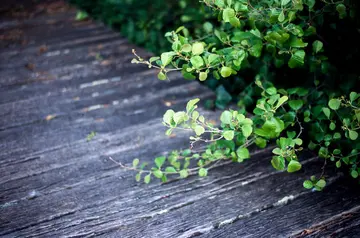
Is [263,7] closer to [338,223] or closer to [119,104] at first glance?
[338,223]

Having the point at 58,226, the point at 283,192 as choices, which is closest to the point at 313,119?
the point at 283,192

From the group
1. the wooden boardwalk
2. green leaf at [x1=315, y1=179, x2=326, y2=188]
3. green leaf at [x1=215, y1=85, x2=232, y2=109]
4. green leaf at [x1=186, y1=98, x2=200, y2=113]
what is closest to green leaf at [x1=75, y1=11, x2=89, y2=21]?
the wooden boardwalk

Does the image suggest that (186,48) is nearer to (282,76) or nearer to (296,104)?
(296,104)

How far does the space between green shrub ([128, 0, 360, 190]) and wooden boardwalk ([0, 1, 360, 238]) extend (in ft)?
0.42

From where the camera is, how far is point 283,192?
75.9 inches

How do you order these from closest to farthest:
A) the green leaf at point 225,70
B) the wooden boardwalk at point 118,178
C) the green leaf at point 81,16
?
the green leaf at point 225,70 < the wooden boardwalk at point 118,178 < the green leaf at point 81,16

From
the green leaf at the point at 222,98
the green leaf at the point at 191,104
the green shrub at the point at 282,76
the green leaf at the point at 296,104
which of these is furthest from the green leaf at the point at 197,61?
the green leaf at the point at 222,98

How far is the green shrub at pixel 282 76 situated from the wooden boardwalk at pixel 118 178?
128 mm

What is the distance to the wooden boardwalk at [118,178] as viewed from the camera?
177cm

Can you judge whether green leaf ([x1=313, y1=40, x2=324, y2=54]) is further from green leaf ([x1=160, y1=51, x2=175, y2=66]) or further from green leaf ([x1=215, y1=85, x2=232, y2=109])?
green leaf ([x1=215, y1=85, x2=232, y2=109])

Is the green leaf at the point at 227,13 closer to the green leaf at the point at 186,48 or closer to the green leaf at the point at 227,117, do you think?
the green leaf at the point at 186,48

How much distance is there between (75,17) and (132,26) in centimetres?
95

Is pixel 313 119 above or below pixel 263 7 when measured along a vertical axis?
below

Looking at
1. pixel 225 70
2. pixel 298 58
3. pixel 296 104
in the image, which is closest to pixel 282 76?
pixel 296 104
